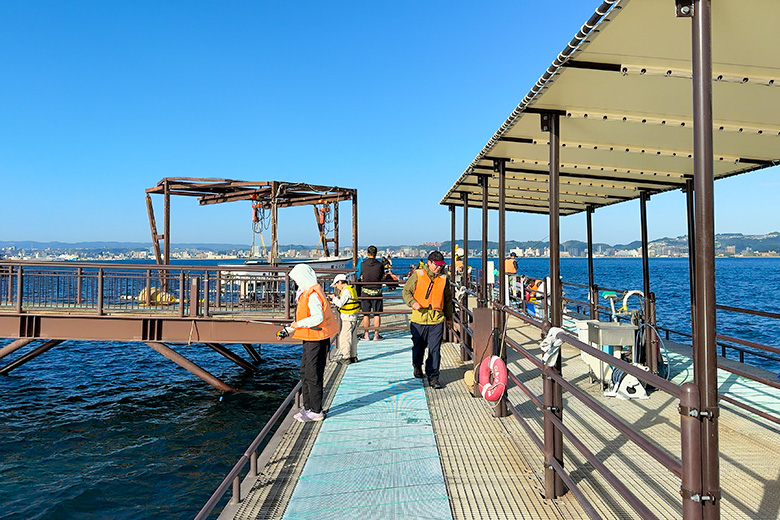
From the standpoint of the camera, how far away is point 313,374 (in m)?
5.67

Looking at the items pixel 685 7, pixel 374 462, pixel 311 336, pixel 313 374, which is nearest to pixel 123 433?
pixel 313 374

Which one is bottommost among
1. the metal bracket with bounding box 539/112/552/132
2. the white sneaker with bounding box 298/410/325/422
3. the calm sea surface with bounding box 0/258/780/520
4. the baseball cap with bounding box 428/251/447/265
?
the calm sea surface with bounding box 0/258/780/520

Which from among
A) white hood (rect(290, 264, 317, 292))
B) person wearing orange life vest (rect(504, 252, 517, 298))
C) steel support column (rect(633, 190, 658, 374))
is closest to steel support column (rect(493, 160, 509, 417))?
white hood (rect(290, 264, 317, 292))

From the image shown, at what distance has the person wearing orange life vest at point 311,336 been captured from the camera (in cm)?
566

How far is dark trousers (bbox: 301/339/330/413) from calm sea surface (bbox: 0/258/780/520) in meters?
2.99

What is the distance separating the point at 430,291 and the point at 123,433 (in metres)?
8.00

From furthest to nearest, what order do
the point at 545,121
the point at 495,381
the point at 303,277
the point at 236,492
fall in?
the point at 303,277 → the point at 495,381 → the point at 545,121 → the point at 236,492

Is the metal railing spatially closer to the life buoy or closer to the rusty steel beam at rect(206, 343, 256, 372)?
the rusty steel beam at rect(206, 343, 256, 372)

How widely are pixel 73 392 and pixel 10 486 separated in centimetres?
686

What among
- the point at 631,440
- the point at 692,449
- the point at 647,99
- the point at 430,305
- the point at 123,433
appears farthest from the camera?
the point at 123,433

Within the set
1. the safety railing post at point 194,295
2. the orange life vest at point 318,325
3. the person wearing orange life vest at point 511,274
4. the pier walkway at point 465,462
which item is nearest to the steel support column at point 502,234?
the pier walkway at point 465,462

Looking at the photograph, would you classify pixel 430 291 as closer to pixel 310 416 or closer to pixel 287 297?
pixel 310 416

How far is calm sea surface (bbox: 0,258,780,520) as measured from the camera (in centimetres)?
758

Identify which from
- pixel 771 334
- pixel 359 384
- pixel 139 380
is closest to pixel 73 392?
pixel 139 380
